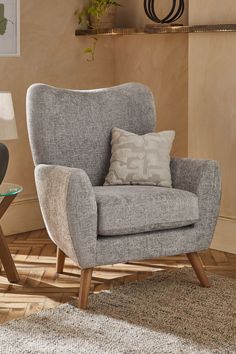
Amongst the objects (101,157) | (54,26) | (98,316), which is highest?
(54,26)

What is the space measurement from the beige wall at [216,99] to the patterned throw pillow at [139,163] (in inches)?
28.1

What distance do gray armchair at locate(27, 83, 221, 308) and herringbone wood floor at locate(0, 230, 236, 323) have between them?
0.16 metres

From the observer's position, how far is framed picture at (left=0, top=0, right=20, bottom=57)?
473cm

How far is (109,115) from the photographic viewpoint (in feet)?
13.3

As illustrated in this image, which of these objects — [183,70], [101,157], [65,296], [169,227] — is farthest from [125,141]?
[183,70]

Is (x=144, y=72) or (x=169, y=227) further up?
(x=144, y=72)

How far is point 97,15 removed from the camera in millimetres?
5164

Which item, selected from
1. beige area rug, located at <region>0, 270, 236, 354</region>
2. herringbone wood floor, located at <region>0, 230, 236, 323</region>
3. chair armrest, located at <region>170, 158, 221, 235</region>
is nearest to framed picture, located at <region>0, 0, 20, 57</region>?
herringbone wood floor, located at <region>0, 230, 236, 323</region>

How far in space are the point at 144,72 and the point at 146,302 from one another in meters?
2.19

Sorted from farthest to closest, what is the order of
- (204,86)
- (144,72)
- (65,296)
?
(144,72) < (204,86) < (65,296)

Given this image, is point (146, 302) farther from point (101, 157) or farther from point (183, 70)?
point (183, 70)

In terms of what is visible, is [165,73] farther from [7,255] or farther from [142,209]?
[7,255]

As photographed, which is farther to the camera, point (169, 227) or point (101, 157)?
point (101, 157)

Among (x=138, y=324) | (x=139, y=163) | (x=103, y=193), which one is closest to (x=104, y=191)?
(x=103, y=193)
